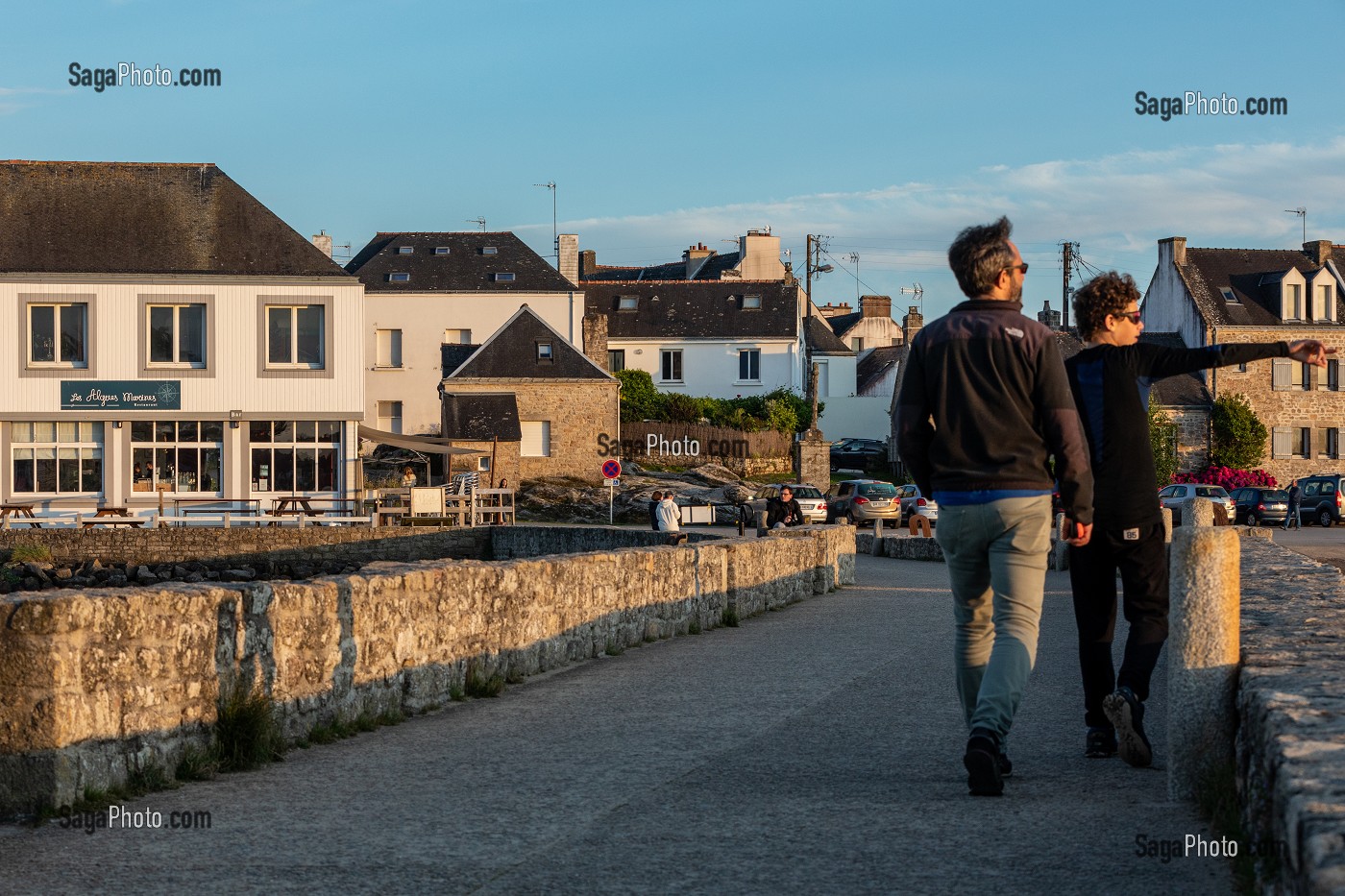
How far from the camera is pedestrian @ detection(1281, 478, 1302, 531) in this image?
44625mm

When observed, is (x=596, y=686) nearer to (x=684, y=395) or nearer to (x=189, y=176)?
(x=189, y=176)

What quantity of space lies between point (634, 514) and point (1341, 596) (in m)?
39.4

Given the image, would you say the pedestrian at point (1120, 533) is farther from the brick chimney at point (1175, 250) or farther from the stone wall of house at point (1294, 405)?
the brick chimney at point (1175, 250)

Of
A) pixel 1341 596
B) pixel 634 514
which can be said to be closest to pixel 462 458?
pixel 634 514

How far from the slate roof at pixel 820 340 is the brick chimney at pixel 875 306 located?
26.5 feet

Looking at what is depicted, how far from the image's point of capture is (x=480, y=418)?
168 feet

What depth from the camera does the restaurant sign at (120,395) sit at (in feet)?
133

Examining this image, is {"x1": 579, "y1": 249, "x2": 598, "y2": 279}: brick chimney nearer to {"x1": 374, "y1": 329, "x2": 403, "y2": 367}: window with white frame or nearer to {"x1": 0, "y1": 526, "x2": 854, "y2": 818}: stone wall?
{"x1": 374, "y1": 329, "x2": 403, "y2": 367}: window with white frame

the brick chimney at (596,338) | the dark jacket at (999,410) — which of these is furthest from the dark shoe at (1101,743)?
the brick chimney at (596,338)

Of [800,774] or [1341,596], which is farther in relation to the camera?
[1341,596]

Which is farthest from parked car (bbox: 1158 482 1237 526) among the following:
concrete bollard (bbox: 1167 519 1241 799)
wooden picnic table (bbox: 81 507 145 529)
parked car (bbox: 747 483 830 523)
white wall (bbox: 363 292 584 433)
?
concrete bollard (bbox: 1167 519 1241 799)

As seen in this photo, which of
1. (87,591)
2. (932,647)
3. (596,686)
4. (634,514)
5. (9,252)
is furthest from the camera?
(634,514)

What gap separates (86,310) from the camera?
135ft

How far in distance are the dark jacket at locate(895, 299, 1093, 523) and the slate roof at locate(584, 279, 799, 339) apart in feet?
198
